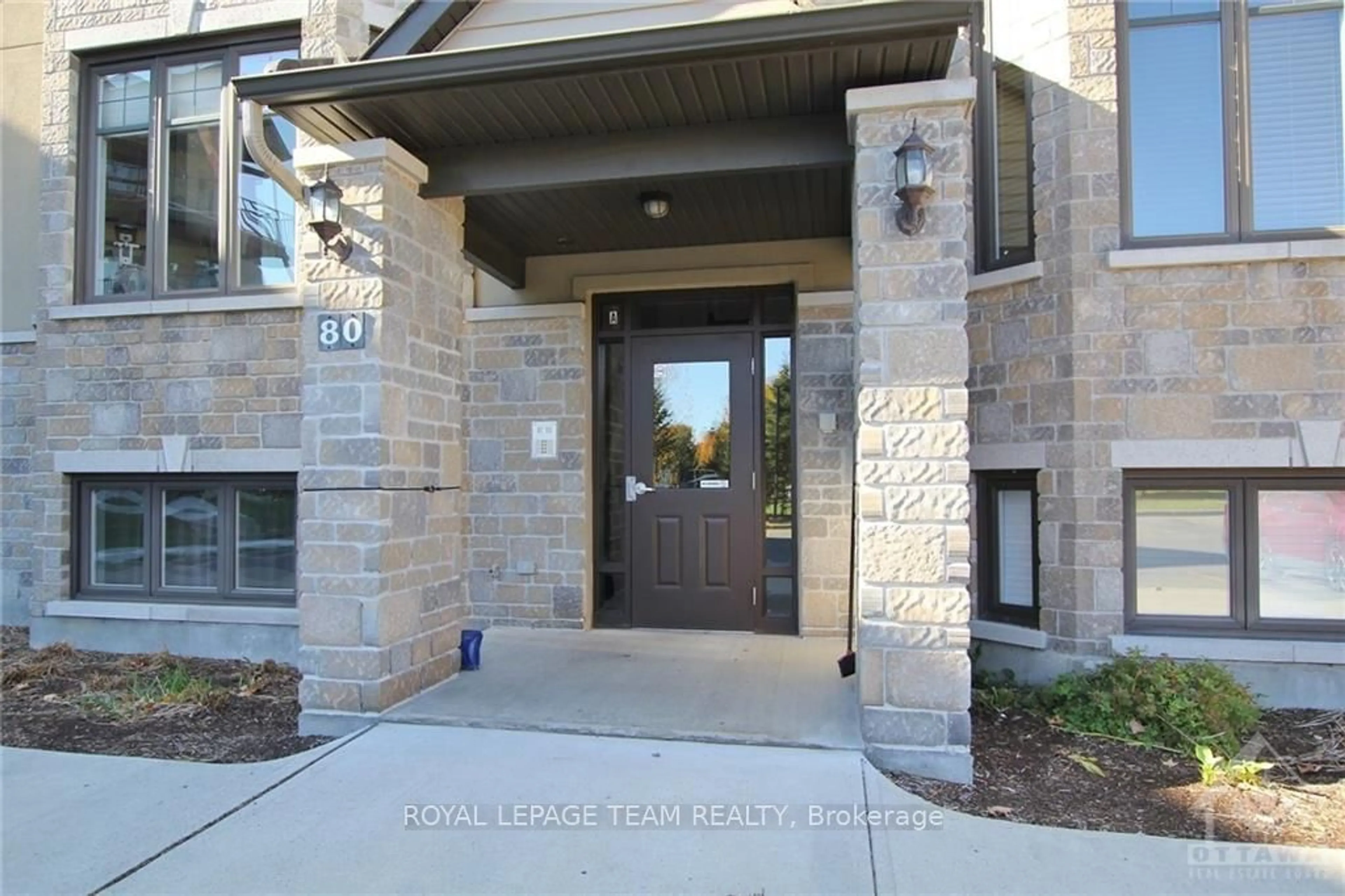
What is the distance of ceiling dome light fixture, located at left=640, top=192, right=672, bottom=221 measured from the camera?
4680 millimetres

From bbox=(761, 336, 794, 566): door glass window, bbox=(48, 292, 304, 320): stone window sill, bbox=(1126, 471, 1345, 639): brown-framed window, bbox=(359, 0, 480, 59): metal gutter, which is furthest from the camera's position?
bbox=(761, 336, 794, 566): door glass window

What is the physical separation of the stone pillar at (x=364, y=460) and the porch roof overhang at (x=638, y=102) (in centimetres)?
28

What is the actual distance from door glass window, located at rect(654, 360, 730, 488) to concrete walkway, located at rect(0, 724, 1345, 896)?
2614mm

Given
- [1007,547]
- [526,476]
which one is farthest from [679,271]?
[1007,547]

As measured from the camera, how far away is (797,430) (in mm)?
5543

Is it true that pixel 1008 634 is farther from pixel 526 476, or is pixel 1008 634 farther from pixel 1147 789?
pixel 526 476

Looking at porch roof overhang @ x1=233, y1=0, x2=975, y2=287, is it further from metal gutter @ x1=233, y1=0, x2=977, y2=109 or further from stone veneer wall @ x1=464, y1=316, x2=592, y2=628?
stone veneer wall @ x1=464, y1=316, x2=592, y2=628

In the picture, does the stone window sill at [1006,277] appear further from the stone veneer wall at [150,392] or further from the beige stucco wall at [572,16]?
the stone veneer wall at [150,392]

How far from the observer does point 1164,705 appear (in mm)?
3756

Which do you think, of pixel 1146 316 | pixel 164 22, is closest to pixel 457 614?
pixel 1146 316

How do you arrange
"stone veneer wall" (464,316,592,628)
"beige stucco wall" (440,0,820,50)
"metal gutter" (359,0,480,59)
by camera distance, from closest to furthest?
1. "beige stucco wall" (440,0,820,50)
2. "metal gutter" (359,0,480,59)
3. "stone veneer wall" (464,316,592,628)

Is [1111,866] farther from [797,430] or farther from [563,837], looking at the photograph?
[797,430]

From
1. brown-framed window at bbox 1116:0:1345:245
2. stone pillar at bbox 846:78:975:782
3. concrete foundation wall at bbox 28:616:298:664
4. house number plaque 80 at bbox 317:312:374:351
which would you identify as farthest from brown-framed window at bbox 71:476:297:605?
brown-framed window at bbox 1116:0:1345:245

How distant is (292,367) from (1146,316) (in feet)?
18.2
